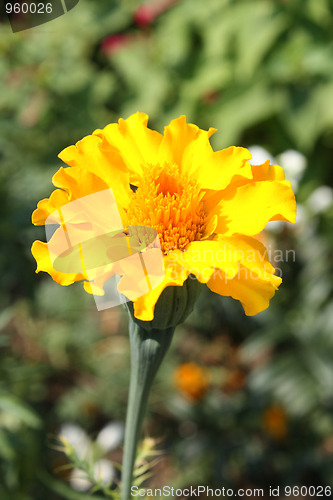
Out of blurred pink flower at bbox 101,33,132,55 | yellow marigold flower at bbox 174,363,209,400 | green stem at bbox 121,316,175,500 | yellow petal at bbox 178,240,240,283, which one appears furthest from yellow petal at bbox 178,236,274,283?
blurred pink flower at bbox 101,33,132,55

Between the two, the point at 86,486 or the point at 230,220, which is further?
the point at 86,486

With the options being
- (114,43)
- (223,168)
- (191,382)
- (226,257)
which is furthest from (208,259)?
(114,43)

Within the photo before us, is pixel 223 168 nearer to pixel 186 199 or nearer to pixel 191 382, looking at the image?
pixel 186 199

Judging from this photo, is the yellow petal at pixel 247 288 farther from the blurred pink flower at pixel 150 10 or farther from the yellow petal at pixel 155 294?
the blurred pink flower at pixel 150 10

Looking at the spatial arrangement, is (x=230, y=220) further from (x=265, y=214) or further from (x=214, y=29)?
(x=214, y=29)

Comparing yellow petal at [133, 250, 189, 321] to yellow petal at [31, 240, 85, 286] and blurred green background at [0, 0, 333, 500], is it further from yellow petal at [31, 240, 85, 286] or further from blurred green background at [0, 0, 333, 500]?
blurred green background at [0, 0, 333, 500]

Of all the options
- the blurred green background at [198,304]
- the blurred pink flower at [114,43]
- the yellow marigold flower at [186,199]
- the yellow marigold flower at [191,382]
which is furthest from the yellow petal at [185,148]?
the blurred pink flower at [114,43]

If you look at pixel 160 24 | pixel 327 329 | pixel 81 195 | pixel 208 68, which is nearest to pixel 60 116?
pixel 208 68
